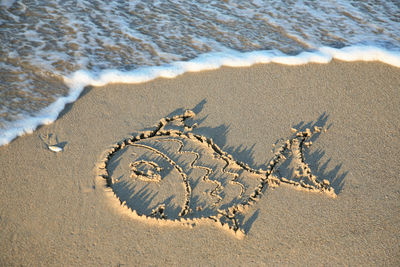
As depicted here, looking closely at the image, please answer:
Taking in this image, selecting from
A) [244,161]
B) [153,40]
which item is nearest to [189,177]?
[244,161]

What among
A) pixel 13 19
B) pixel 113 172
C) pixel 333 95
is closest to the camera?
pixel 113 172

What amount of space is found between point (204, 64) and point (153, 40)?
0.66m

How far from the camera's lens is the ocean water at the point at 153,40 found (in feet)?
9.23

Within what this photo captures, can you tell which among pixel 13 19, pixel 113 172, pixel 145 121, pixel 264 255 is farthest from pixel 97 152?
pixel 13 19

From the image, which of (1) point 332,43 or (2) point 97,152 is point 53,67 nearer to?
(2) point 97,152

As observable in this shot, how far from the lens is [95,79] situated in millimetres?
2873

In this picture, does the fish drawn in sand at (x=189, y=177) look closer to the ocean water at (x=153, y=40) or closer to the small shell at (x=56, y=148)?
the small shell at (x=56, y=148)

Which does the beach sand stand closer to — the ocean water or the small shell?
the small shell

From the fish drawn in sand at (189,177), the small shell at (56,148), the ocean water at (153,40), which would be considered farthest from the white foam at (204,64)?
the fish drawn in sand at (189,177)

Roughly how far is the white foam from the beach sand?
82 mm

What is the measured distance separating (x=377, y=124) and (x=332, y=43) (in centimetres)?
116

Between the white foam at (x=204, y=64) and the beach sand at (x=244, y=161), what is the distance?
82 millimetres

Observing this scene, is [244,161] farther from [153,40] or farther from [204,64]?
[153,40]

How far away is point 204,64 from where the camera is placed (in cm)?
306
